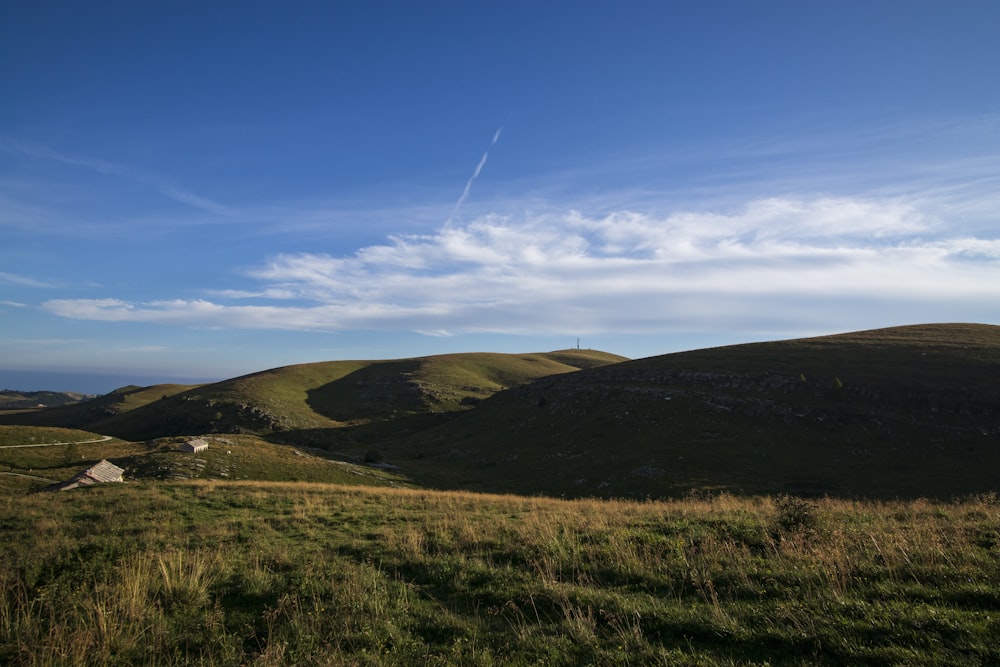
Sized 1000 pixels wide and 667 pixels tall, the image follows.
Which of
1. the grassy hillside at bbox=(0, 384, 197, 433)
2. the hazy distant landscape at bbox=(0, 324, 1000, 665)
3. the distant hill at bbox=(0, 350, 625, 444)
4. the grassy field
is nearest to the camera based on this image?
the grassy field

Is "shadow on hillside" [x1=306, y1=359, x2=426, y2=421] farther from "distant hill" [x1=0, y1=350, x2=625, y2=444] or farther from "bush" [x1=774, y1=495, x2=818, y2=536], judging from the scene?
"bush" [x1=774, y1=495, x2=818, y2=536]

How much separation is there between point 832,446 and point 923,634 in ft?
193

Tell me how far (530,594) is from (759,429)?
61485mm

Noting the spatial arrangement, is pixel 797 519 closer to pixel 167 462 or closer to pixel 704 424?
pixel 167 462

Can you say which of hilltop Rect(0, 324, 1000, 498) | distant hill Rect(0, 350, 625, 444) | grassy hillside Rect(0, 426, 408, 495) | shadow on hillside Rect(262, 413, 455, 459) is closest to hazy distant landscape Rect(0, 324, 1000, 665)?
grassy hillside Rect(0, 426, 408, 495)

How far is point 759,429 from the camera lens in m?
60.8

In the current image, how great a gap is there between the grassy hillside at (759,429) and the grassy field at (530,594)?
36.4m

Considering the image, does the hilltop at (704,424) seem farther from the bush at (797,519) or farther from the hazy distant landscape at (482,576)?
the bush at (797,519)

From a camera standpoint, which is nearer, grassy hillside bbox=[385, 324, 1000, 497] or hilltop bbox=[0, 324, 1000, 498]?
grassy hillside bbox=[385, 324, 1000, 497]

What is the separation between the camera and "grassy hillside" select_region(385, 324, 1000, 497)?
47.9m

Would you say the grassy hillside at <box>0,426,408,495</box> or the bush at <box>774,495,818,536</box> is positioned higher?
the bush at <box>774,495,818,536</box>

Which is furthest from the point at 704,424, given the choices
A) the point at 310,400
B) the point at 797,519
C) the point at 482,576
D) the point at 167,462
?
the point at 310,400

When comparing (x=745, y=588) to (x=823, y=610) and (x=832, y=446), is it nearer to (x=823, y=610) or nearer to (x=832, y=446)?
(x=823, y=610)

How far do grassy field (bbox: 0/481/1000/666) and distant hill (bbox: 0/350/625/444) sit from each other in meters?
73.5
